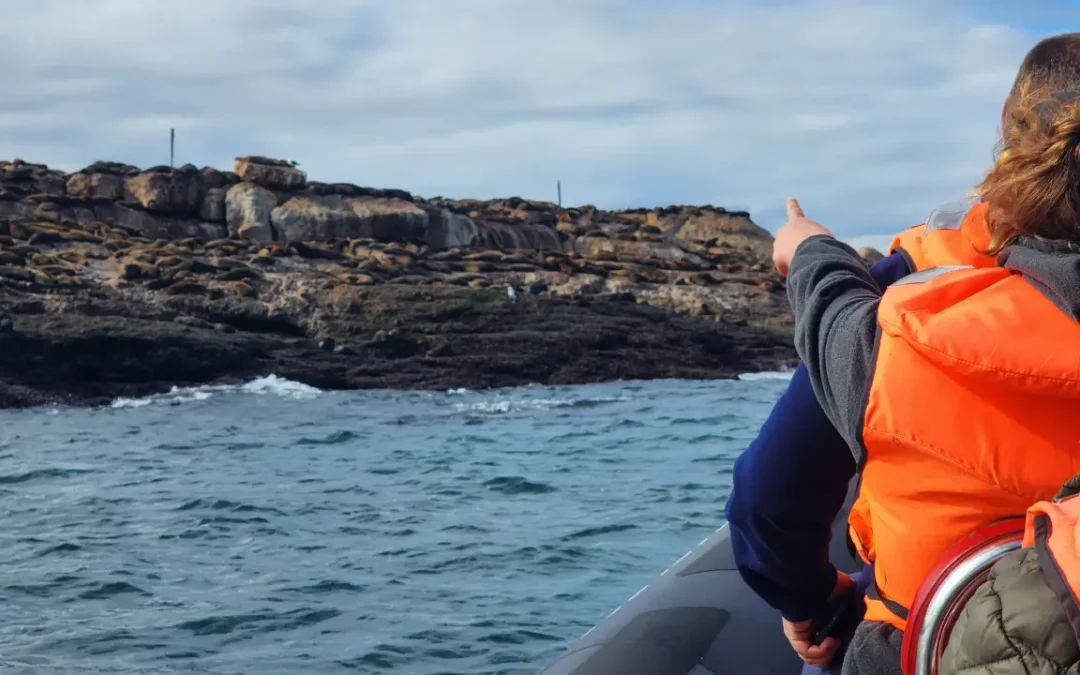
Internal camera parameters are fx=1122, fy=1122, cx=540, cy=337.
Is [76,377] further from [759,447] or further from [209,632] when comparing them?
[759,447]

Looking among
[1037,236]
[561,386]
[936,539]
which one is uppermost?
[1037,236]

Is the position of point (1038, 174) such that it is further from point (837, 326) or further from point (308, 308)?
point (308, 308)

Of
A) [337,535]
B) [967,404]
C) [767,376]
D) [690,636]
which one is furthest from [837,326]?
[767,376]

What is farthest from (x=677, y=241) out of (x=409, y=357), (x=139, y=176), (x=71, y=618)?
(x=71, y=618)

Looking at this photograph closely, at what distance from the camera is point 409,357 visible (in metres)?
18.6

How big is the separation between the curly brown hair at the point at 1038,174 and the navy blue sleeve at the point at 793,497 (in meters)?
0.21

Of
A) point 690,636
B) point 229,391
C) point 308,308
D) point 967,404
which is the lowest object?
point 229,391

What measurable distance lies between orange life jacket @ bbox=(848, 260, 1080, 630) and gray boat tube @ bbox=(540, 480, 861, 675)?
1335mm

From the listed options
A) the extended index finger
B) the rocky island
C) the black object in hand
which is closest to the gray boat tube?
the black object in hand

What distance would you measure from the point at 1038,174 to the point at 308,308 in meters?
19.0

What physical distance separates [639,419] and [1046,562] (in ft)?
38.8

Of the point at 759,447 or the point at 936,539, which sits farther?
the point at 759,447

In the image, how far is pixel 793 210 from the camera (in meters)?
1.52

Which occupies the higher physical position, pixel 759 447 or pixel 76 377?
pixel 759 447
